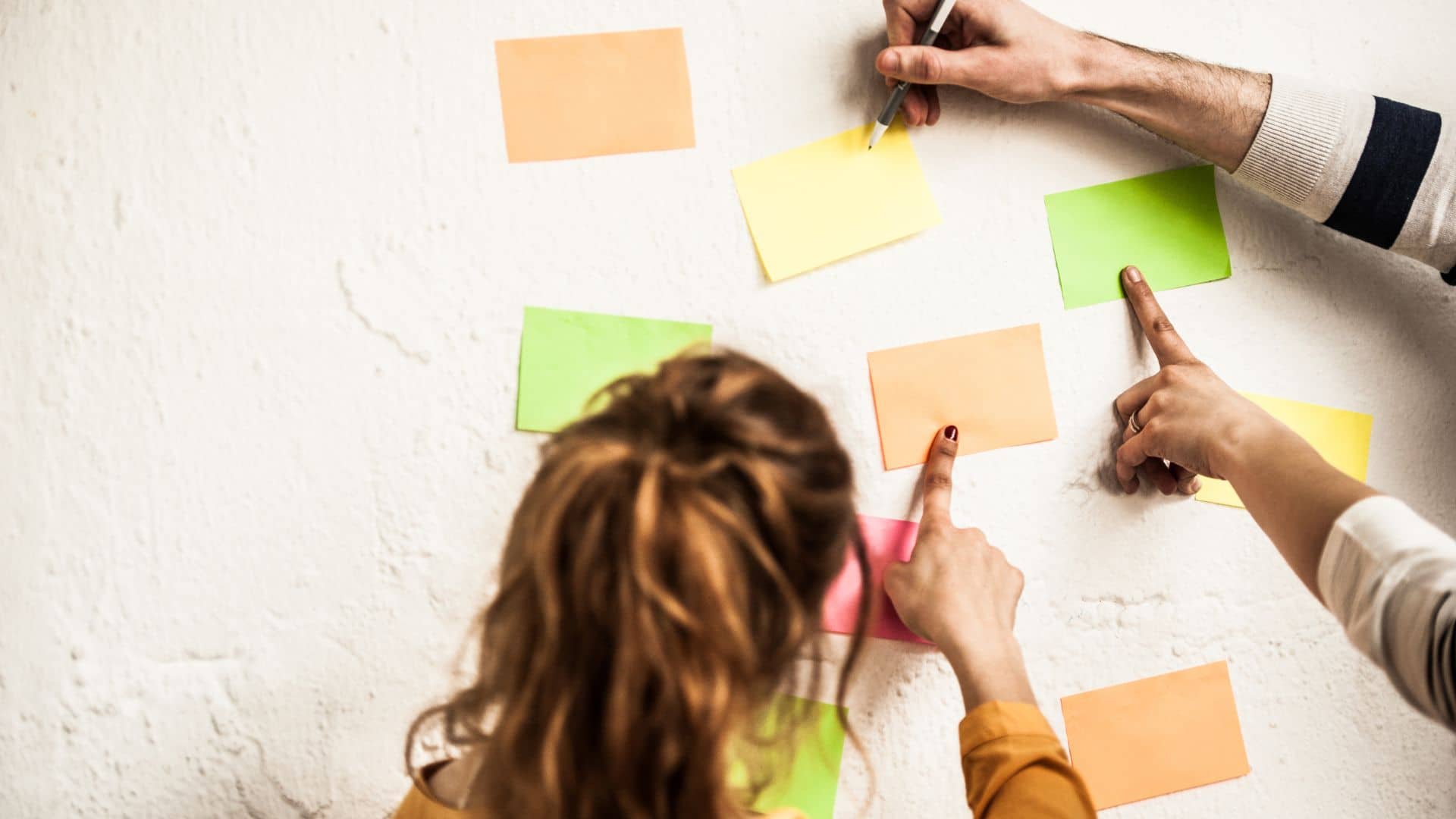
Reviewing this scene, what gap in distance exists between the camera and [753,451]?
0.46 m

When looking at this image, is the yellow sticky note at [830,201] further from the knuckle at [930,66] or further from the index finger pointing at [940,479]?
the index finger pointing at [940,479]

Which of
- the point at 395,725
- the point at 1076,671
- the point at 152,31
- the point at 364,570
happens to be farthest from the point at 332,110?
the point at 1076,671

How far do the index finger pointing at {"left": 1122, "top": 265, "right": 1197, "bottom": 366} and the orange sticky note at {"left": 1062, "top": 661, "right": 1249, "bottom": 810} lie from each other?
315 millimetres

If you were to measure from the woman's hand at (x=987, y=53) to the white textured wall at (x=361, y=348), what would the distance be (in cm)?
5

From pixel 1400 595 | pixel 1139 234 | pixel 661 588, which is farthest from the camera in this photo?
pixel 1139 234

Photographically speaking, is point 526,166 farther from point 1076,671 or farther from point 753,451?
point 1076,671

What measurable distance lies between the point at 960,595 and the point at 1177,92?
521mm

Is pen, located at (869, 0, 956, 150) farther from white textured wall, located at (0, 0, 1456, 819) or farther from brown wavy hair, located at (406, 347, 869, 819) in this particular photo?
brown wavy hair, located at (406, 347, 869, 819)

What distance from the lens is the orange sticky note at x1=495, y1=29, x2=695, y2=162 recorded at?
76cm

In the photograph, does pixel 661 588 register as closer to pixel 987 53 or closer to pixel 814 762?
pixel 814 762

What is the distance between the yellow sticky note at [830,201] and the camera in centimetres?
77

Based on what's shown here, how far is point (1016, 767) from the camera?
61 centimetres

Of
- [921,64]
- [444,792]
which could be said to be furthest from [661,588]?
[921,64]

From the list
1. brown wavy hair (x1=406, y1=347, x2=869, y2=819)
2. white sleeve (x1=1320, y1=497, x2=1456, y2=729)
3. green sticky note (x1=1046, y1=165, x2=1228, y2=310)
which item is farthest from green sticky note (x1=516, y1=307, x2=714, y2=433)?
white sleeve (x1=1320, y1=497, x2=1456, y2=729)
